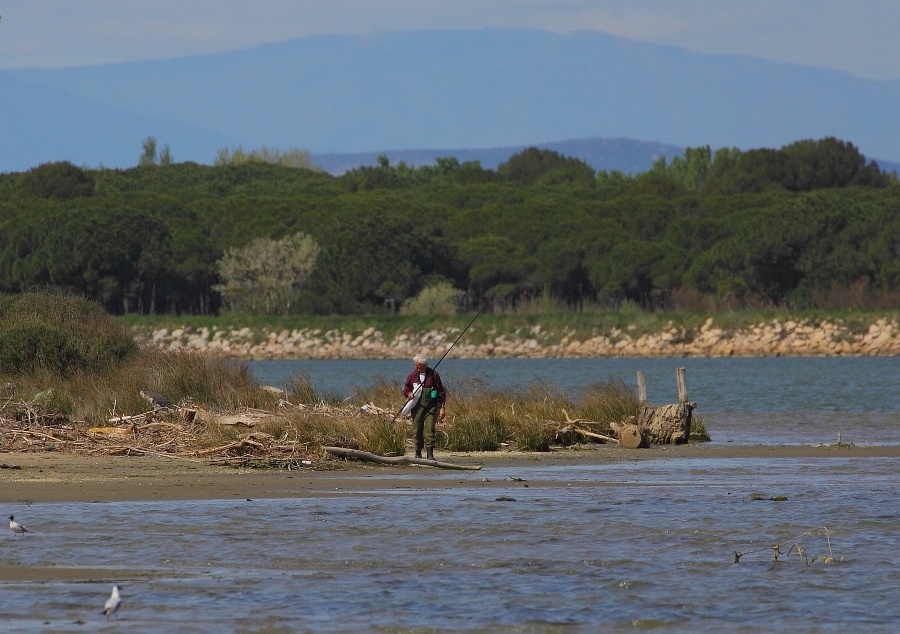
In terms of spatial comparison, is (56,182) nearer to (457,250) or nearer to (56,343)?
(457,250)

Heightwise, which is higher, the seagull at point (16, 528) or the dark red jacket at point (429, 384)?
the dark red jacket at point (429, 384)

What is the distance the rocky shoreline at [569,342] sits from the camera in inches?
2968

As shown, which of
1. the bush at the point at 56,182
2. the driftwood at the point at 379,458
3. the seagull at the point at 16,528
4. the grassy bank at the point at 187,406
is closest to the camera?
the seagull at the point at 16,528

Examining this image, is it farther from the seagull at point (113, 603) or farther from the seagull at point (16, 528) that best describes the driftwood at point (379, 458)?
the seagull at point (113, 603)

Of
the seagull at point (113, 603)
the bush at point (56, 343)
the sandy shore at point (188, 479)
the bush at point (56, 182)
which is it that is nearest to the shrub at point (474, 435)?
the sandy shore at point (188, 479)

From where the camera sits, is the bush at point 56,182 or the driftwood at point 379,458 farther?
the bush at point 56,182

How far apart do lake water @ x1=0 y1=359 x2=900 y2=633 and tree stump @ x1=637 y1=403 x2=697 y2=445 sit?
4.94m

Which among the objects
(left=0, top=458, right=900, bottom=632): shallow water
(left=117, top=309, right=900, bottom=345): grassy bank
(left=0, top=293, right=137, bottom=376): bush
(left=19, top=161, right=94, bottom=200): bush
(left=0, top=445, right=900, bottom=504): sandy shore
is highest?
(left=19, top=161, right=94, bottom=200): bush

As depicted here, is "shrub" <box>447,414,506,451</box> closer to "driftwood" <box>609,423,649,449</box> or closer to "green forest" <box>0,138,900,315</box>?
"driftwood" <box>609,423,649,449</box>

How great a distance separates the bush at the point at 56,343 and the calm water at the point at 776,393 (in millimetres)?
2993

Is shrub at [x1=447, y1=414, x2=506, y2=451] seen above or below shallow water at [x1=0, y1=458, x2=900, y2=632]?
above

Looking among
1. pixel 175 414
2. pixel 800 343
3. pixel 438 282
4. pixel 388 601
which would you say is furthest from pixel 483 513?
pixel 438 282

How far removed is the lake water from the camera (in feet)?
29.6

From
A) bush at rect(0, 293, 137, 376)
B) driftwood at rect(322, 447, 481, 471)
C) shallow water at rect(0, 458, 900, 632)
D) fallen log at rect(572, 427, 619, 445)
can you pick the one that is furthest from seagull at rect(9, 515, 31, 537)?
fallen log at rect(572, 427, 619, 445)
